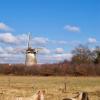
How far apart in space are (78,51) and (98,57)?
9268 millimetres

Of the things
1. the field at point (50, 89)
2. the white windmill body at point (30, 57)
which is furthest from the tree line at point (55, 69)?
the field at point (50, 89)

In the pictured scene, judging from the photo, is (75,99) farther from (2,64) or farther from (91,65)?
(2,64)

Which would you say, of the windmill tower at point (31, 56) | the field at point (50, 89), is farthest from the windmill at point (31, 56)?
→ the field at point (50, 89)

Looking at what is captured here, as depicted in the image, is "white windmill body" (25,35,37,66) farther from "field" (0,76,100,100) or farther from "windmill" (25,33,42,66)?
"field" (0,76,100,100)

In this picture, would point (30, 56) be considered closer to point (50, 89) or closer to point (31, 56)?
point (31, 56)

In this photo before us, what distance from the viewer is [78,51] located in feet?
315

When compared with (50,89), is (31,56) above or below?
above

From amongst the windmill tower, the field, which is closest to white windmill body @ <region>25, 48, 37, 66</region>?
the windmill tower

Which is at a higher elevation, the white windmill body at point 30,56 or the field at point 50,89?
the white windmill body at point 30,56

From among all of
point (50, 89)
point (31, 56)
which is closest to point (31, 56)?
point (31, 56)

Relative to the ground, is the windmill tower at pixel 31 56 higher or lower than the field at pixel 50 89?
higher

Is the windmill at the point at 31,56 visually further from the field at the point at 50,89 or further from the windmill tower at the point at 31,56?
the field at the point at 50,89

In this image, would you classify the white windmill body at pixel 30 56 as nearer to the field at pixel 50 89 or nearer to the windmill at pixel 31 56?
the windmill at pixel 31 56

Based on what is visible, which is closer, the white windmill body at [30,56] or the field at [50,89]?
the field at [50,89]
